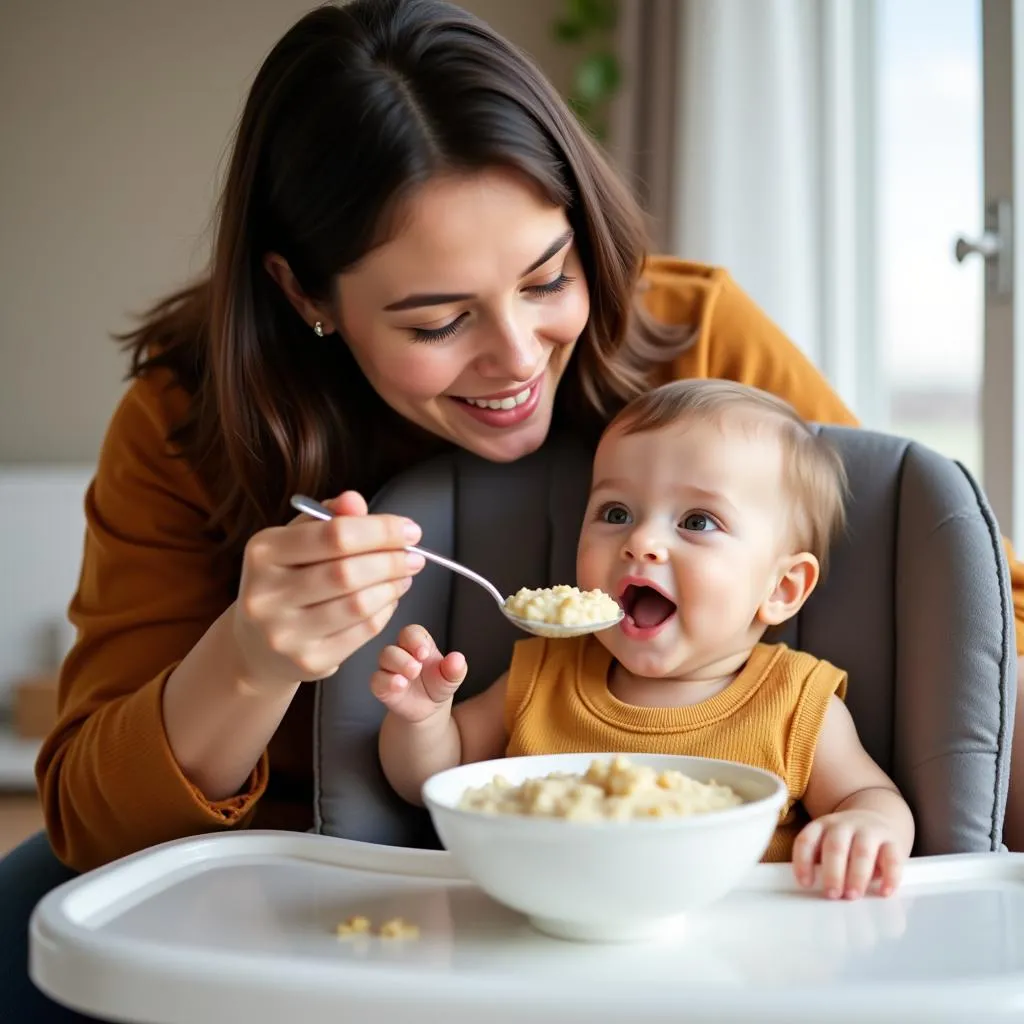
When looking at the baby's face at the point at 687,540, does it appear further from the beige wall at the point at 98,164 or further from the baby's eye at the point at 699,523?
the beige wall at the point at 98,164

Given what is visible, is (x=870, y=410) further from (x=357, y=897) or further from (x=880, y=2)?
(x=357, y=897)

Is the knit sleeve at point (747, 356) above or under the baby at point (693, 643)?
above

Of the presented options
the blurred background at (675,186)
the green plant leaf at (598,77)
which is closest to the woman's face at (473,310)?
the blurred background at (675,186)

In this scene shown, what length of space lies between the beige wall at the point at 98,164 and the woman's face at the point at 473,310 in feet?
A: 9.01

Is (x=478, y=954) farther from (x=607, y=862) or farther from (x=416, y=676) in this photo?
(x=416, y=676)

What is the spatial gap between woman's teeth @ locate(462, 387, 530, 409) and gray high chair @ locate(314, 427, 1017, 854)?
0.11 meters

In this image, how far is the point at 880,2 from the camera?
9.80 ft

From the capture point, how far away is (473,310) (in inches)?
52.0

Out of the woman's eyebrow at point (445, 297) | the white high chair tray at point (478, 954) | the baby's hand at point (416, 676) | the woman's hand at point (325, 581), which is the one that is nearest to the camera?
the white high chair tray at point (478, 954)

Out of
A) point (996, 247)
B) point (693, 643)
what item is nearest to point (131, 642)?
point (693, 643)

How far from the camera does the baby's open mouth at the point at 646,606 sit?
1321 millimetres

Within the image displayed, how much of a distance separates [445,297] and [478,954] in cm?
65

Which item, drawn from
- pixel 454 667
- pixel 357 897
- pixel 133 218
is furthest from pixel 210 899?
pixel 133 218

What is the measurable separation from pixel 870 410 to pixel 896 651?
1.89m
